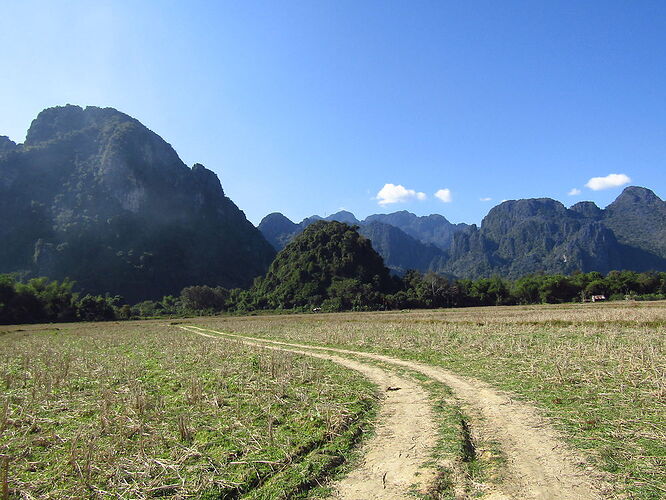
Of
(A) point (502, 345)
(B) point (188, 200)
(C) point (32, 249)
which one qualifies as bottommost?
(A) point (502, 345)

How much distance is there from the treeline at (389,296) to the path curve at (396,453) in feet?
260

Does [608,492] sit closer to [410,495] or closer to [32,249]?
[410,495]

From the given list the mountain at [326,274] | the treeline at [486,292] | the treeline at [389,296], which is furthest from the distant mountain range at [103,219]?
the treeline at [486,292]

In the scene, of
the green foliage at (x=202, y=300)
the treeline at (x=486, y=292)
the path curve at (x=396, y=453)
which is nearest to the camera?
the path curve at (x=396, y=453)

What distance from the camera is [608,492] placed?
5203 millimetres

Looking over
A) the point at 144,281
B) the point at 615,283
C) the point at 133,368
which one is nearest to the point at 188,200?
the point at 144,281

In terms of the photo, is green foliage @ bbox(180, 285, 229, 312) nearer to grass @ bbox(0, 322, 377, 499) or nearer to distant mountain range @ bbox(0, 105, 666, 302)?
distant mountain range @ bbox(0, 105, 666, 302)

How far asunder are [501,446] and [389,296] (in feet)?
282

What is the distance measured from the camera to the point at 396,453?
22.3 feet

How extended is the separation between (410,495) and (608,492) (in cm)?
262

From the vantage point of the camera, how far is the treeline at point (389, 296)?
82.1 meters

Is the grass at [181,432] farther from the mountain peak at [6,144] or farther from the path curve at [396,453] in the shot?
the mountain peak at [6,144]

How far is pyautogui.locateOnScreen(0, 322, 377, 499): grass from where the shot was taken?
5.80m

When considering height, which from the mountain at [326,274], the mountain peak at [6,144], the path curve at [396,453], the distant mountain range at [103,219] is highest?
the mountain peak at [6,144]
